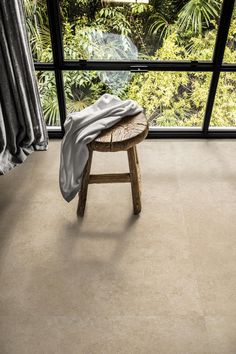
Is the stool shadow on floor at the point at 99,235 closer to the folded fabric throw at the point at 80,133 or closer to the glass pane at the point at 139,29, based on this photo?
the folded fabric throw at the point at 80,133

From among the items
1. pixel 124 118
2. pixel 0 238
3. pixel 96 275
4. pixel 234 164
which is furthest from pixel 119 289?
pixel 234 164

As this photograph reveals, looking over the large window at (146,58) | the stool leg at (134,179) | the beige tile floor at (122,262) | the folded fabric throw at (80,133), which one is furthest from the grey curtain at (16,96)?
the stool leg at (134,179)

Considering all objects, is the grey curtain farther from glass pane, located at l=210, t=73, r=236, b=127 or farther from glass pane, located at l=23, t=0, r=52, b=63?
glass pane, located at l=210, t=73, r=236, b=127

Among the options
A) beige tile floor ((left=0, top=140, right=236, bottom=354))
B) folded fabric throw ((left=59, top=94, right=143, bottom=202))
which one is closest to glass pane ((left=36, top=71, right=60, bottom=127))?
beige tile floor ((left=0, top=140, right=236, bottom=354))

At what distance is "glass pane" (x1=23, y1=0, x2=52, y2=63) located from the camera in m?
2.07

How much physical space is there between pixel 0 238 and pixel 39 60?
3.72 ft

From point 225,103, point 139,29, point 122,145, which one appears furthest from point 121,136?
point 225,103

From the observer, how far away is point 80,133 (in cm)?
172

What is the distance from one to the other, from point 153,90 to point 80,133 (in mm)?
860

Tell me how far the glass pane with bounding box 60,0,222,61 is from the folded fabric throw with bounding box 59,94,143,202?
0.53 m

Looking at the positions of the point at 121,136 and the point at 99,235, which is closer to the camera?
the point at 121,136

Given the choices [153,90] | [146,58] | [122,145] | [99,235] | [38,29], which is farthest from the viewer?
[153,90]

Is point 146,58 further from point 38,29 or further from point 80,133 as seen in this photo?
point 80,133

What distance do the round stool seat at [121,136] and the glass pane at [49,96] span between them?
77 centimetres
